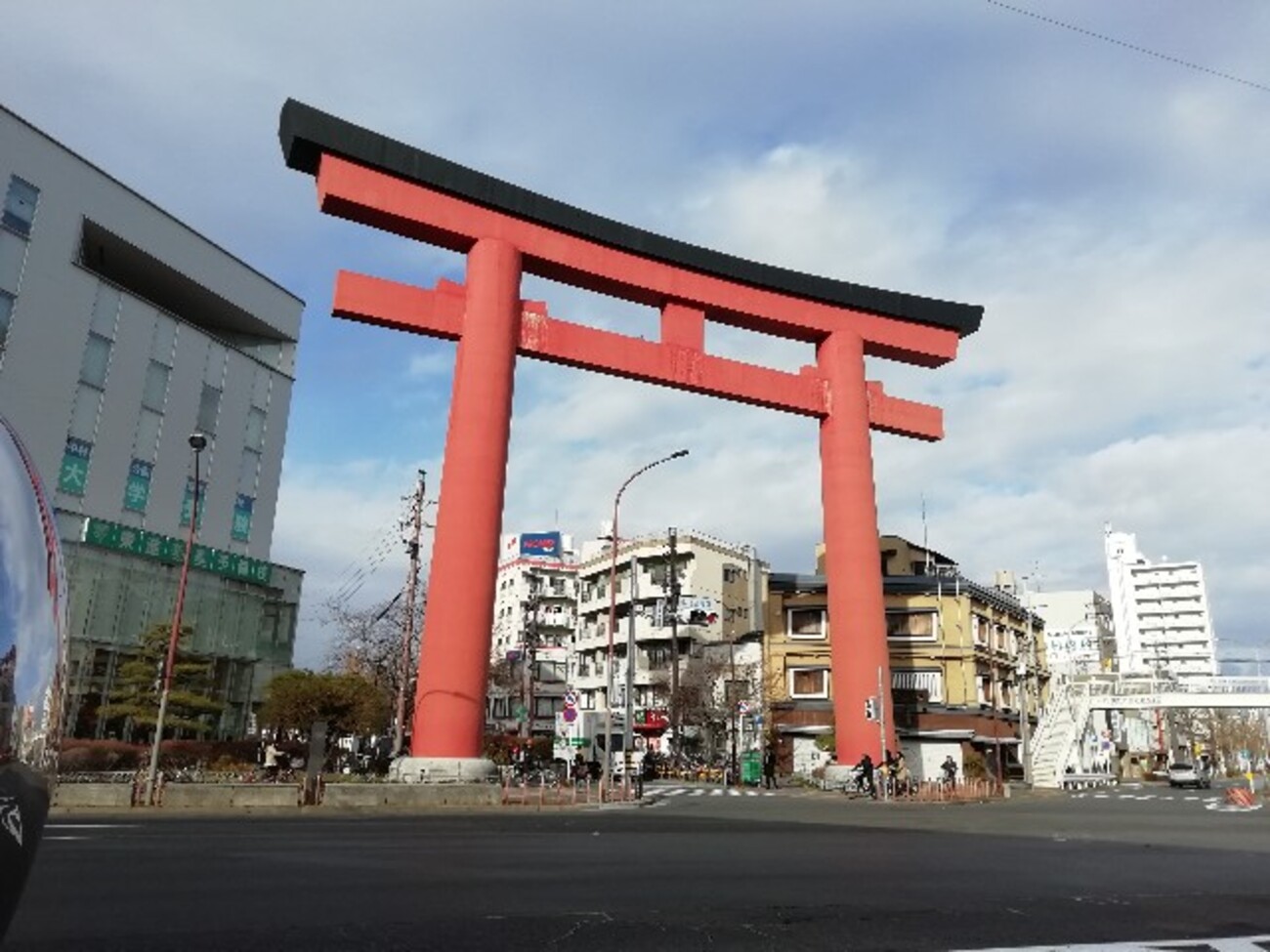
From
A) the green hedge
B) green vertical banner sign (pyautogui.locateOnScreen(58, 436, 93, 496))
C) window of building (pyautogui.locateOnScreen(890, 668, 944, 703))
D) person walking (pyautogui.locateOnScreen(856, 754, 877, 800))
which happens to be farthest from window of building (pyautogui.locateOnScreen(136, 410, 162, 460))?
window of building (pyautogui.locateOnScreen(890, 668, 944, 703))

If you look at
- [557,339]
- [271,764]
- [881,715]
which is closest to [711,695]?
[881,715]

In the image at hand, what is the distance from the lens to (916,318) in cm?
2966

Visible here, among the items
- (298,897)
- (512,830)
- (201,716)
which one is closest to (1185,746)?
(201,716)

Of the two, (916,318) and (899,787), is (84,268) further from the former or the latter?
(899,787)

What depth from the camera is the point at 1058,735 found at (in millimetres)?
41125

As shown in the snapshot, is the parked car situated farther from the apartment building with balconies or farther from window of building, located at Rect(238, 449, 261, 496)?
window of building, located at Rect(238, 449, 261, 496)

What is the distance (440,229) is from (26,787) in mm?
23133

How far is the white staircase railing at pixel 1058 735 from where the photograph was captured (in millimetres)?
39559

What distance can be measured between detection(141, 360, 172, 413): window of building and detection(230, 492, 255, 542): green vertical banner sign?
6.22 metres

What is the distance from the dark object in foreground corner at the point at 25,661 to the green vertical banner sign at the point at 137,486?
42712mm

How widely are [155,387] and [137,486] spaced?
15.3ft

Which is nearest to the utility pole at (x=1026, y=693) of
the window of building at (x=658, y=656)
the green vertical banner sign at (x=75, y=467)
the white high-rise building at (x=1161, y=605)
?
the window of building at (x=658, y=656)

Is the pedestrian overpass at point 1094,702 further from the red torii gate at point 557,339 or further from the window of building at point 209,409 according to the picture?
the window of building at point 209,409

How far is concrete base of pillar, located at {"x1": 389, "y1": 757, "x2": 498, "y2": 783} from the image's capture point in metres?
20.0
